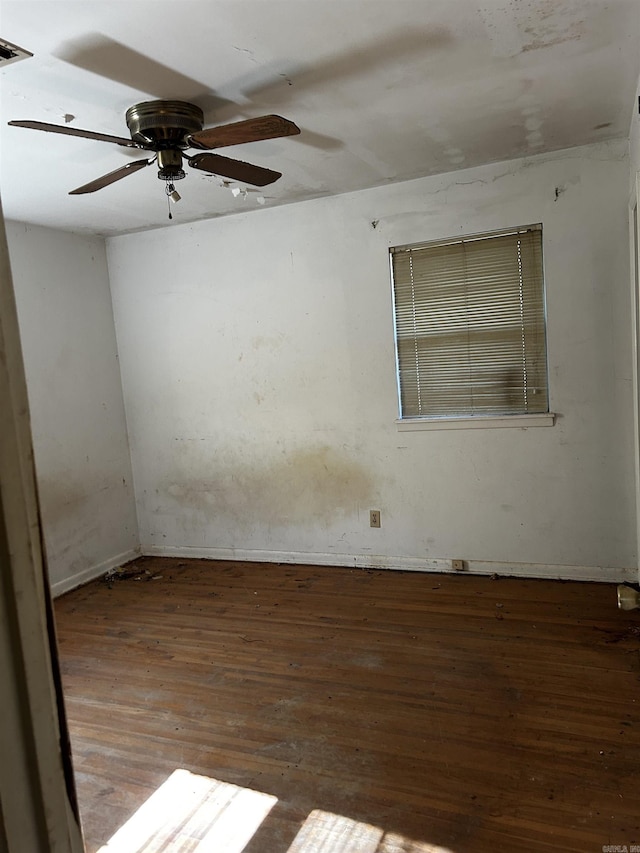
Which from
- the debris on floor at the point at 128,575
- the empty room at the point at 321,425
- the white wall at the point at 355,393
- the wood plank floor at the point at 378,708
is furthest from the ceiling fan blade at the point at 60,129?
the debris on floor at the point at 128,575

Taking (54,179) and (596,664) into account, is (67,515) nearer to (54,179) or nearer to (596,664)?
(54,179)

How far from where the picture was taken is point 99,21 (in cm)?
186

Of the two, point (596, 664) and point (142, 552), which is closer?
point (596, 664)

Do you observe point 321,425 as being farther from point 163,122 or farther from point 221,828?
point 221,828

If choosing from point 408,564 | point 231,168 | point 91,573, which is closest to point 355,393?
point 408,564

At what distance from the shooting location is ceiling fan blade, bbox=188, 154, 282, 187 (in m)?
2.48

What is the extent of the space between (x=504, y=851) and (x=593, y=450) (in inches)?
96.2

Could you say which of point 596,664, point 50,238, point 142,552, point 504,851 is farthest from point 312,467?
point 504,851

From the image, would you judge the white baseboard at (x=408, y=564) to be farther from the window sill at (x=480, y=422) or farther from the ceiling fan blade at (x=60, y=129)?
the ceiling fan blade at (x=60, y=129)

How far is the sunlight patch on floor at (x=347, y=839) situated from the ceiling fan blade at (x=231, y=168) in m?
2.53

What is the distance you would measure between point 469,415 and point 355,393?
0.81 meters

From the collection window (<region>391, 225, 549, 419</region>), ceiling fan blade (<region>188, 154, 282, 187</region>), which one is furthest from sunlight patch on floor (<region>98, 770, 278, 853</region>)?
window (<region>391, 225, 549, 419</region>)

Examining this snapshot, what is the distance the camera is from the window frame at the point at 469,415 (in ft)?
11.9

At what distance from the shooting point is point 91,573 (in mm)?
4504
